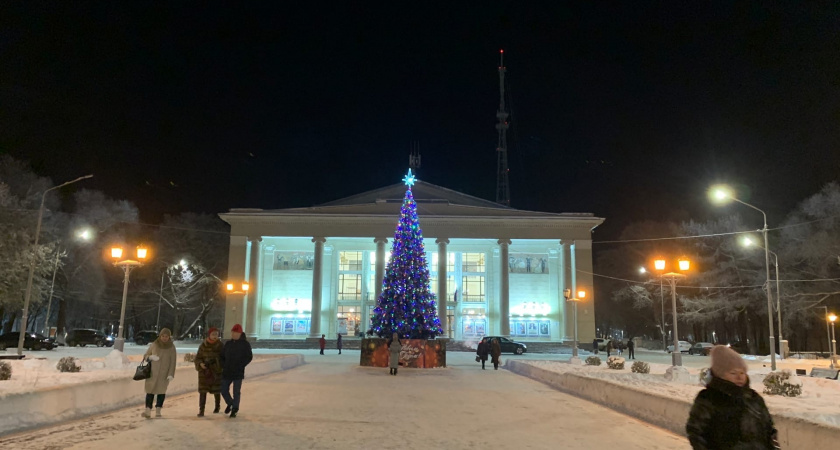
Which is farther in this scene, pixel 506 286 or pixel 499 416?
pixel 506 286

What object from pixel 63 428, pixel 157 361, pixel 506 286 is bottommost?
pixel 63 428

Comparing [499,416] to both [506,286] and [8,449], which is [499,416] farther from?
[506,286]

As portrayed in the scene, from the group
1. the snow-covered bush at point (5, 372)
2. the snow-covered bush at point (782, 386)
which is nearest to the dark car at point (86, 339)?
the snow-covered bush at point (5, 372)

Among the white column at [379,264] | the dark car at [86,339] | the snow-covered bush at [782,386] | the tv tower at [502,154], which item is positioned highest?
the tv tower at [502,154]

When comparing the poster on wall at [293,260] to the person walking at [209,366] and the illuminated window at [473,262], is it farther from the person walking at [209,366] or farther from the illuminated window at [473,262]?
the person walking at [209,366]

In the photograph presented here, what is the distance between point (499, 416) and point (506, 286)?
4244cm

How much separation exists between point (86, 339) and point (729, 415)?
170 ft

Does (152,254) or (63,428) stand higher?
(152,254)

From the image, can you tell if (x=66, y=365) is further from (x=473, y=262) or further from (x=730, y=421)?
(x=473, y=262)

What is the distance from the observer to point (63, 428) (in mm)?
9258

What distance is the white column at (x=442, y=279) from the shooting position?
170 ft

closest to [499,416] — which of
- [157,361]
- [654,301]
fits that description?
A: [157,361]

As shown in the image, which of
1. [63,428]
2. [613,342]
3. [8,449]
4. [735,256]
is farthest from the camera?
[613,342]

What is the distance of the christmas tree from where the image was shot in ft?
87.2
